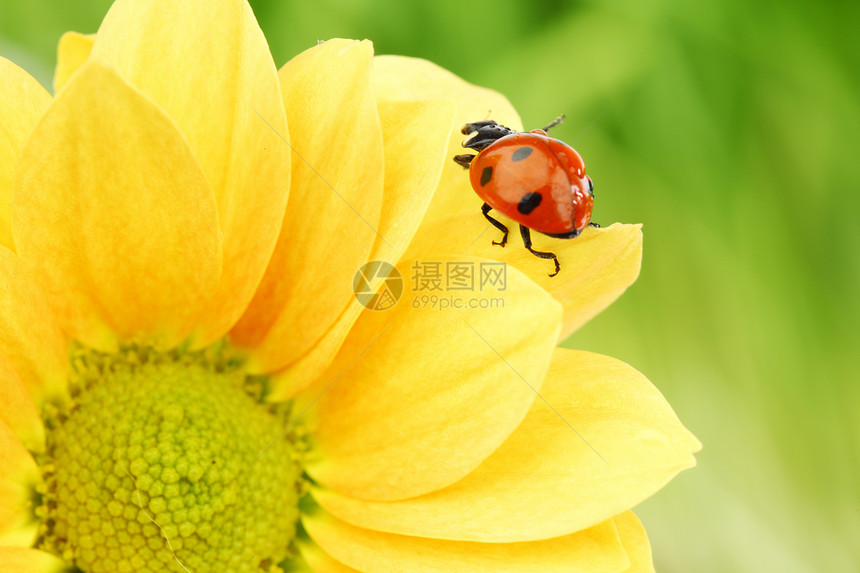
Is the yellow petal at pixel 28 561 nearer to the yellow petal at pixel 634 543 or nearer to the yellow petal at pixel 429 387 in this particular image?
the yellow petal at pixel 429 387

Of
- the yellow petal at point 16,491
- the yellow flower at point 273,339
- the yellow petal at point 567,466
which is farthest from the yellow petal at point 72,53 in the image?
the yellow petal at point 567,466

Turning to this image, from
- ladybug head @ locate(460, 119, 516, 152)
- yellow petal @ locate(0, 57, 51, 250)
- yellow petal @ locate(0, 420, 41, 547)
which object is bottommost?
yellow petal @ locate(0, 420, 41, 547)

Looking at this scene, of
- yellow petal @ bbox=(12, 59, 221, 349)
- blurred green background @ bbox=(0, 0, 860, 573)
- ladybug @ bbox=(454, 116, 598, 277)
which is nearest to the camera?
yellow petal @ bbox=(12, 59, 221, 349)

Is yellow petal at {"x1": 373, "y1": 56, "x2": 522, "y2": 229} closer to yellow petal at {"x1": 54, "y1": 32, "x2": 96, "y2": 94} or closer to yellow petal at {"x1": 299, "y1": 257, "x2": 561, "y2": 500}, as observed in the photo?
yellow petal at {"x1": 299, "y1": 257, "x2": 561, "y2": 500}

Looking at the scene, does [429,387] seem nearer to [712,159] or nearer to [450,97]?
[450,97]

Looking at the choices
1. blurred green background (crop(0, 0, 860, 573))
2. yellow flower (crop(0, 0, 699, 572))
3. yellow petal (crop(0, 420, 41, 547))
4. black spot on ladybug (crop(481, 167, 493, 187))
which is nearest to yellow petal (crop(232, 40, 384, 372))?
yellow flower (crop(0, 0, 699, 572))

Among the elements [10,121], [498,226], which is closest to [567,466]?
[498,226]
